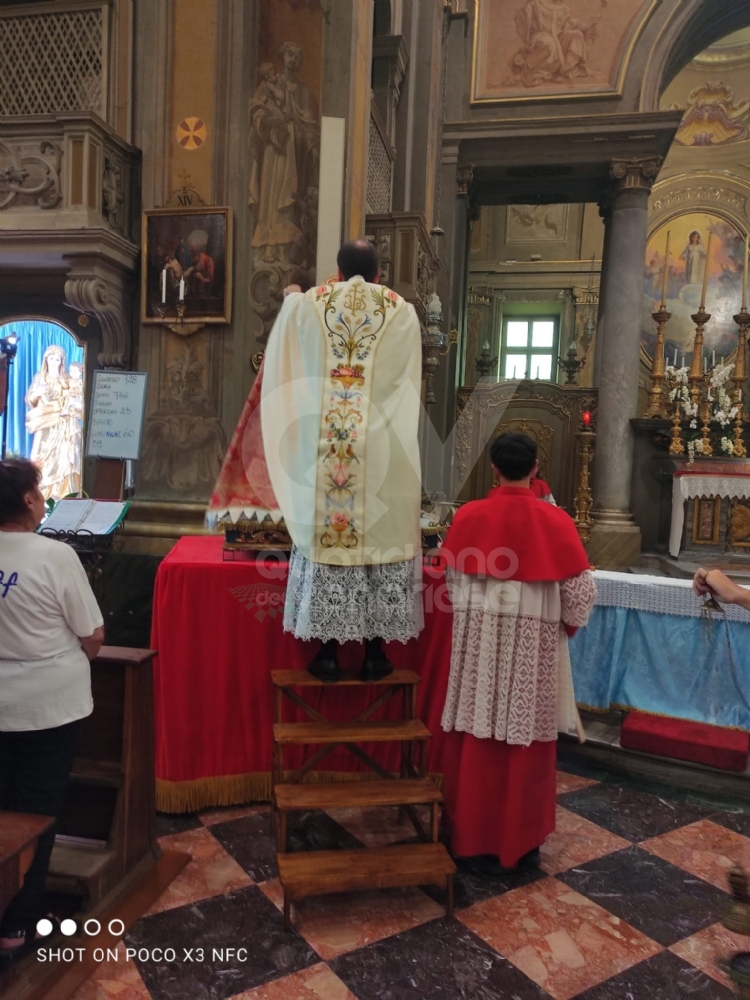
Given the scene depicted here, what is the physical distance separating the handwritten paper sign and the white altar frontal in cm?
626

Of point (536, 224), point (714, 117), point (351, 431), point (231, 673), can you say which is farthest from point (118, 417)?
point (714, 117)

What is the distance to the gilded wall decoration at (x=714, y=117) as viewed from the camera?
1484 cm

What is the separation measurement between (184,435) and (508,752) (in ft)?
10.5

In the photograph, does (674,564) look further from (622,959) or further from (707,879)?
(622,959)

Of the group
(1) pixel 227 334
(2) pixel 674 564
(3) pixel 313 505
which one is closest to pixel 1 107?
(1) pixel 227 334

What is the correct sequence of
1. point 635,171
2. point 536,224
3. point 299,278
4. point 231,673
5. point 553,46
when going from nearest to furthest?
1. point 231,673
2. point 299,278
3. point 635,171
4. point 553,46
5. point 536,224

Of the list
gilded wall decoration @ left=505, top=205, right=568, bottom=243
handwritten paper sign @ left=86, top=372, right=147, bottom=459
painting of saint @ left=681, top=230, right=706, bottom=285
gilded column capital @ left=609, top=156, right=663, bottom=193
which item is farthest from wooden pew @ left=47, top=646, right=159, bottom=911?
painting of saint @ left=681, top=230, right=706, bottom=285

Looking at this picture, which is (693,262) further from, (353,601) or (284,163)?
(353,601)

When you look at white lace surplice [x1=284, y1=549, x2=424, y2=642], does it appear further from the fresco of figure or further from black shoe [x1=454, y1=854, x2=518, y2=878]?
the fresco of figure

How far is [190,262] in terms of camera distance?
15.7ft

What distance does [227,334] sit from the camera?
4.84 meters

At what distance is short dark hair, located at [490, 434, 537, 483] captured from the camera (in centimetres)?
259

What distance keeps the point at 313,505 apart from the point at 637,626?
2091 mm

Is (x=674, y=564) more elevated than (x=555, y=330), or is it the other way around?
(x=555, y=330)
